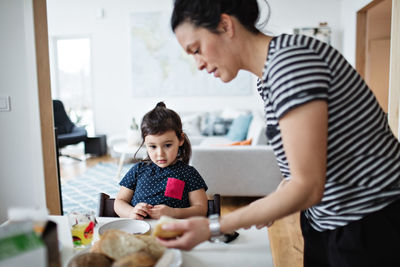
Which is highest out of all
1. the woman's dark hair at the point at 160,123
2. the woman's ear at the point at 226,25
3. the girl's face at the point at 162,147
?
the woman's ear at the point at 226,25

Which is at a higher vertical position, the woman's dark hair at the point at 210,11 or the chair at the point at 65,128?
the woman's dark hair at the point at 210,11

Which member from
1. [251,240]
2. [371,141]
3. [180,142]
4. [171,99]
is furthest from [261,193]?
[171,99]

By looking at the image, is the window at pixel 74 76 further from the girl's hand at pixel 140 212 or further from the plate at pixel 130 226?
the plate at pixel 130 226

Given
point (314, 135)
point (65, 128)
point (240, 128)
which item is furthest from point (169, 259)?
point (65, 128)

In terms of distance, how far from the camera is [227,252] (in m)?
0.89

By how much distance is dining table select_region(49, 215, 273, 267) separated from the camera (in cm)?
83

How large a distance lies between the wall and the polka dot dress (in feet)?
14.0

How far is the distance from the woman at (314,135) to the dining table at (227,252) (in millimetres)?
172

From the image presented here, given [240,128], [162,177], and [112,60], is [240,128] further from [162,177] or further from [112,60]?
[162,177]

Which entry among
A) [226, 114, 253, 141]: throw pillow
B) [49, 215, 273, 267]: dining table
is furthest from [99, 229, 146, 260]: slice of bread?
[226, 114, 253, 141]: throw pillow

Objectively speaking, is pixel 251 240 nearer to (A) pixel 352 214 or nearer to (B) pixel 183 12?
(A) pixel 352 214

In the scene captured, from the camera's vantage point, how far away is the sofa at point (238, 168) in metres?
3.06

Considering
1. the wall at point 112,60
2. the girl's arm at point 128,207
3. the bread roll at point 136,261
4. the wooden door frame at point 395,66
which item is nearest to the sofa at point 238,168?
the wooden door frame at point 395,66

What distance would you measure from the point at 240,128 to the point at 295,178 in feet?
12.7
